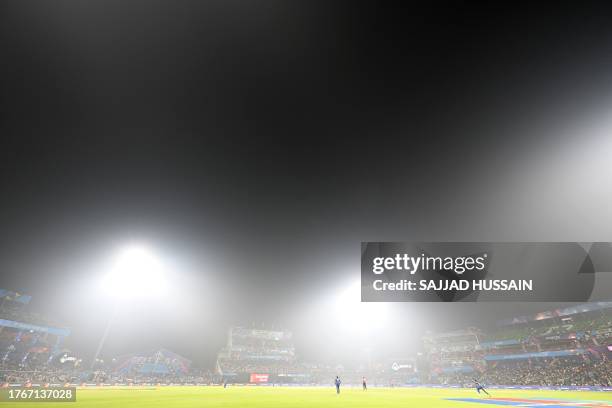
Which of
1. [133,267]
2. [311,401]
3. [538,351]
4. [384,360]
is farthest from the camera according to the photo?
[384,360]

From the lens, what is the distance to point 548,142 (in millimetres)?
23766

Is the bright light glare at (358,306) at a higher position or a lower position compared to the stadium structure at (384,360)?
higher

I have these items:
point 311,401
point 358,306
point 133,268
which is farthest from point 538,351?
point 133,268

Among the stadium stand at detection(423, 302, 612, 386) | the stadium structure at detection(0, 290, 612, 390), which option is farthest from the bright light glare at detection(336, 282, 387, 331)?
the stadium stand at detection(423, 302, 612, 386)

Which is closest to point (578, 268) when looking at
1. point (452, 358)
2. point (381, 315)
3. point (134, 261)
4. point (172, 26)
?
point (381, 315)

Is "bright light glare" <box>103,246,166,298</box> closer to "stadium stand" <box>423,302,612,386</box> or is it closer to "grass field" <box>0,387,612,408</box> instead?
"grass field" <box>0,387,612,408</box>

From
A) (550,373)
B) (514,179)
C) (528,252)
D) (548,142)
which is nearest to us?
(548,142)

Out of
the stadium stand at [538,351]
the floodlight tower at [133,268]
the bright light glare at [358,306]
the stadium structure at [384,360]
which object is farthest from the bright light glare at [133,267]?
the stadium stand at [538,351]

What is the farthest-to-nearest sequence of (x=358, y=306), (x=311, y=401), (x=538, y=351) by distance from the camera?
(x=538, y=351) → (x=358, y=306) → (x=311, y=401)

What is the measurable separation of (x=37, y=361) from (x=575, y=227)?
256ft

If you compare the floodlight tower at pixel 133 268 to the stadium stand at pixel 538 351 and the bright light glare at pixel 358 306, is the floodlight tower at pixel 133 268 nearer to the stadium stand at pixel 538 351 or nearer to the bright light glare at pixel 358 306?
the bright light glare at pixel 358 306

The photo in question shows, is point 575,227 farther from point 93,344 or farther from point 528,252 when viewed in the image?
point 93,344

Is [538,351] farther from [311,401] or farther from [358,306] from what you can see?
[311,401]

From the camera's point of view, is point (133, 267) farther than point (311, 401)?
Yes
